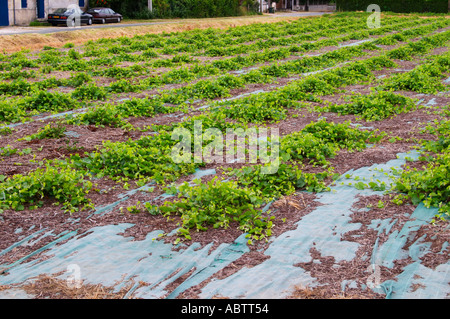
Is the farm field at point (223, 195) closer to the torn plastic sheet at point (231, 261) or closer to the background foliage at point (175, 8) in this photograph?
the torn plastic sheet at point (231, 261)

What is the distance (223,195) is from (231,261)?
1.16 metres

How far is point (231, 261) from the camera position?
197 inches

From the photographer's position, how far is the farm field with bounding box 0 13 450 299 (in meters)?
4.68

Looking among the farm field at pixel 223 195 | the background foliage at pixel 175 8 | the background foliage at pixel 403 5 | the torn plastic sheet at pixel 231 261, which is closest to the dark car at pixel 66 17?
the background foliage at pixel 175 8

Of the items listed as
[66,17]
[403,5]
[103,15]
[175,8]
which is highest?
[403,5]

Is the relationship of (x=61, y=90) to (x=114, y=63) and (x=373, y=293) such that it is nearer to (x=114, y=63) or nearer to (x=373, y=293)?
(x=114, y=63)

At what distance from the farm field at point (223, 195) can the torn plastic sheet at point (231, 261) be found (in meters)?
0.02

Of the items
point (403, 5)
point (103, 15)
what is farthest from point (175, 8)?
point (403, 5)

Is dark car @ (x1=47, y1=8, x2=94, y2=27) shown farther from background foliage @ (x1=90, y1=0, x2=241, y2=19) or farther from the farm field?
the farm field

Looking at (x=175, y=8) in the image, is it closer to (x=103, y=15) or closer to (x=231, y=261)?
(x=103, y=15)

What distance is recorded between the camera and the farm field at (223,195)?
15.3 ft

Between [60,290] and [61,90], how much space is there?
9867mm

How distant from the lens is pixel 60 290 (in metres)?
4.44
